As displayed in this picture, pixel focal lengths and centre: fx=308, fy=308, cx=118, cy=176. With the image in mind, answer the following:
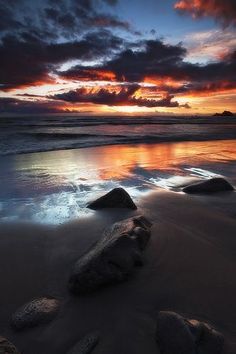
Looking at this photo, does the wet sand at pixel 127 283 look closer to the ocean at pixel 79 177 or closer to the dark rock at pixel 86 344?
the dark rock at pixel 86 344

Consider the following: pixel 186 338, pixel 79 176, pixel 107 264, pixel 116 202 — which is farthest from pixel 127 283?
pixel 79 176

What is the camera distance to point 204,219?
4.63 meters

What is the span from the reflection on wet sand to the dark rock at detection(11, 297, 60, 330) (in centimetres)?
199

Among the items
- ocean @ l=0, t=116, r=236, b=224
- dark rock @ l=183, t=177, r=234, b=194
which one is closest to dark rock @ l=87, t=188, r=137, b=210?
ocean @ l=0, t=116, r=236, b=224

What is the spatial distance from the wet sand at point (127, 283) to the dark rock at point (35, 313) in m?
0.06

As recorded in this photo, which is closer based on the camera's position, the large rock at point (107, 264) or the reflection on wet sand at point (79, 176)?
the large rock at point (107, 264)

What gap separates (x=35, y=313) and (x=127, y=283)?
883mm

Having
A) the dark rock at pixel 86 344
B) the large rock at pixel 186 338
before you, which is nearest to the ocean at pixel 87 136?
the dark rock at pixel 86 344

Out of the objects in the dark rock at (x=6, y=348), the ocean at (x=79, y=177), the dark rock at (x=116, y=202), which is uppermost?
the dark rock at (x=6, y=348)

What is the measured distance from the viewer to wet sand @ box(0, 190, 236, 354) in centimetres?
239

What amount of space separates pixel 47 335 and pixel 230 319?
1.46m

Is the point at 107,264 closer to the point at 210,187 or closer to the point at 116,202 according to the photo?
the point at 116,202

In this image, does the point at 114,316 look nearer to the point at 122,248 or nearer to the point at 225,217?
the point at 122,248

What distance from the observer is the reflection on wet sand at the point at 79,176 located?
17.5 feet
